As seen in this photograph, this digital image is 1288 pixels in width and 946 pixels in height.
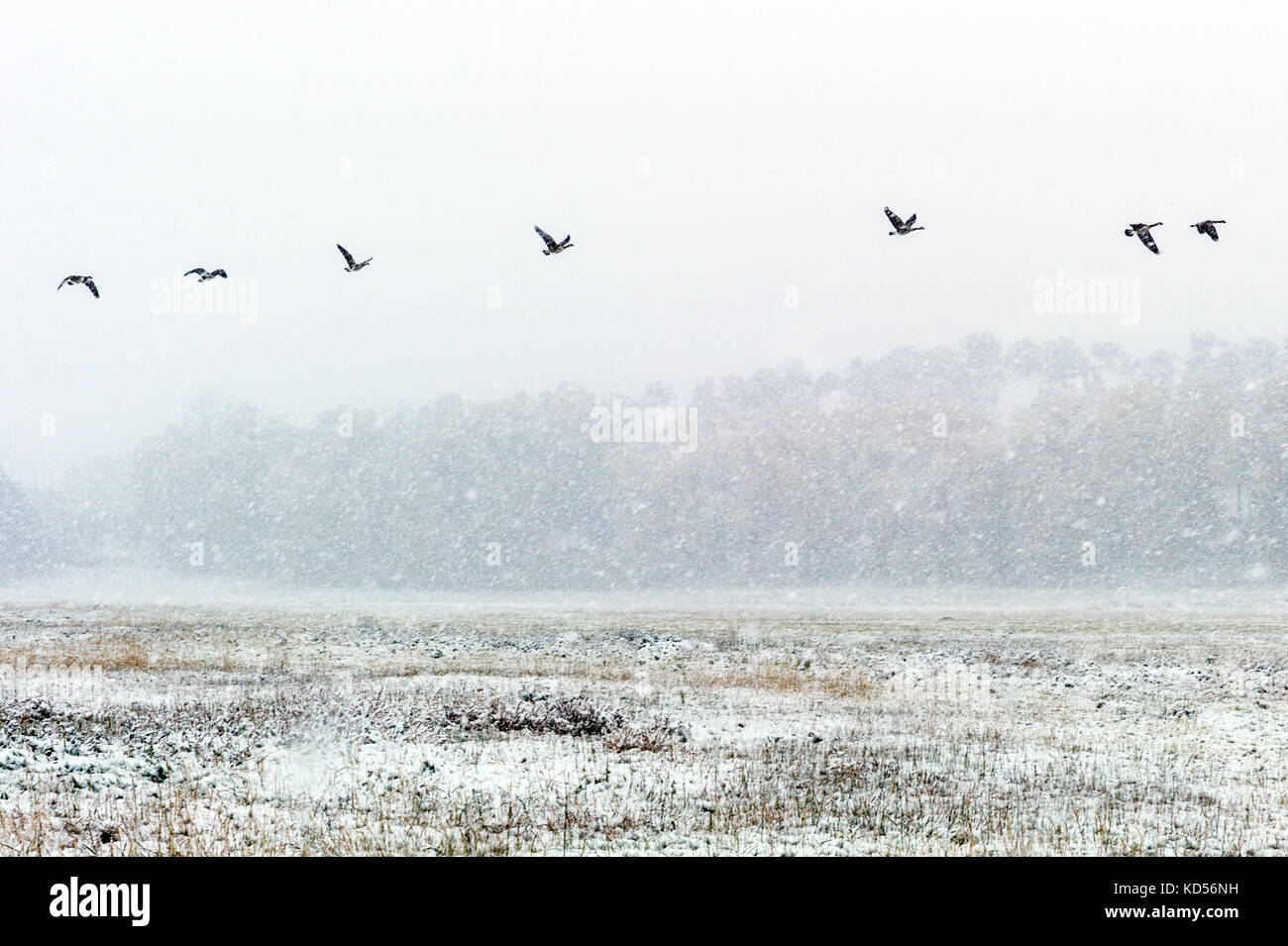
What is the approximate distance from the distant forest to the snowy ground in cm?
7594

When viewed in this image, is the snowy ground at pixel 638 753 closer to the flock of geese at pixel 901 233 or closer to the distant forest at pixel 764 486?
the flock of geese at pixel 901 233

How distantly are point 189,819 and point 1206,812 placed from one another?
39.1ft

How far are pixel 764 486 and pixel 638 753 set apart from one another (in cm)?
10369

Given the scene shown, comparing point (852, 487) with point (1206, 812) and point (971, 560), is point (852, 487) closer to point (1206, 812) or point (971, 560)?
point (971, 560)

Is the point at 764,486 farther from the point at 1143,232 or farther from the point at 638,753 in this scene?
the point at 638,753

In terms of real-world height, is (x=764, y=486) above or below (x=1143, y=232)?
below

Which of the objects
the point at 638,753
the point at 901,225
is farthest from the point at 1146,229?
the point at 638,753

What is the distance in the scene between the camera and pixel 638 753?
53.8 feet

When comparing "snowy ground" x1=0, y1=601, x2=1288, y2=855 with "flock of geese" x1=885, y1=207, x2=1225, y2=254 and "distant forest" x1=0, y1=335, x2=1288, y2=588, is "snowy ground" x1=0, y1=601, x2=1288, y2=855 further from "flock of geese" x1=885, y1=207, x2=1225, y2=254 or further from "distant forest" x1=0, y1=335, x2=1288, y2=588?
"distant forest" x1=0, y1=335, x2=1288, y2=588

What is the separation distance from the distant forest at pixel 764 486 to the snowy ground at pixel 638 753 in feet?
249

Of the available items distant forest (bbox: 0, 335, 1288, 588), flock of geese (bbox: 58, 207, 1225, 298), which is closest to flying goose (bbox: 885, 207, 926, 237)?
flock of geese (bbox: 58, 207, 1225, 298)

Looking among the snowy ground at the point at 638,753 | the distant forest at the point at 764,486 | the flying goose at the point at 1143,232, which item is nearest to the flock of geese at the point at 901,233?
the flying goose at the point at 1143,232

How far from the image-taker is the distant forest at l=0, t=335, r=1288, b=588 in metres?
104

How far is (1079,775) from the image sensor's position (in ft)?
50.0
